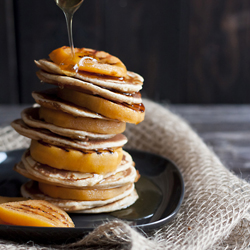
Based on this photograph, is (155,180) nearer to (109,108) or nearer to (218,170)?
(218,170)

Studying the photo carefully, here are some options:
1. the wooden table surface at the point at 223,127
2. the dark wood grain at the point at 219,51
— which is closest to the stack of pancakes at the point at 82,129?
the wooden table surface at the point at 223,127

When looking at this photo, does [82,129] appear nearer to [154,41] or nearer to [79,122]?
[79,122]

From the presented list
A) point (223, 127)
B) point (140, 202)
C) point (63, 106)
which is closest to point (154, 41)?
point (223, 127)

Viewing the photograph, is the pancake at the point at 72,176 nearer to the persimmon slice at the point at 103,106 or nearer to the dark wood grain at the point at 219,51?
the persimmon slice at the point at 103,106

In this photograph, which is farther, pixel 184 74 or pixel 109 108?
pixel 184 74

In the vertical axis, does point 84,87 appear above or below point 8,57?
above

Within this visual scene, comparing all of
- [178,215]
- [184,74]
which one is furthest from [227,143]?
[184,74]

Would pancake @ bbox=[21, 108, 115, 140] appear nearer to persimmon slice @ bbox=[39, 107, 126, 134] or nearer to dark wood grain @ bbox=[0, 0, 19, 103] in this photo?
persimmon slice @ bbox=[39, 107, 126, 134]
